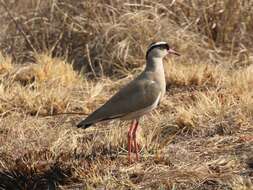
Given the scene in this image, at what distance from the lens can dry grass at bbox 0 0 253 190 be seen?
5844 mm

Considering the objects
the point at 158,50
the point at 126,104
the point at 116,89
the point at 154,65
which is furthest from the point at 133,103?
the point at 116,89

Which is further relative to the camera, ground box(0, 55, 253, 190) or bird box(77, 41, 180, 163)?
bird box(77, 41, 180, 163)

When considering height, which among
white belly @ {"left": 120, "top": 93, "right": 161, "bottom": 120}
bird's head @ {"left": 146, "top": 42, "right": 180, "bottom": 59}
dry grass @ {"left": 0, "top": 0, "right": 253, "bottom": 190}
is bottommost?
dry grass @ {"left": 0, "top": 0, "right": 253, "bottom": 190}

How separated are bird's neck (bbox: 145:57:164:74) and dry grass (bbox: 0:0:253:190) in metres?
0.56

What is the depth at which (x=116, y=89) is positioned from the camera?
8.26 meters

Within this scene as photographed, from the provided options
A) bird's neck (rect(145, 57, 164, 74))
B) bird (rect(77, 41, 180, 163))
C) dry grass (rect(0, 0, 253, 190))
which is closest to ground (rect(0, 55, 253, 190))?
dry grass (rect(0, 0, 253, 190))

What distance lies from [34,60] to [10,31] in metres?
1.02

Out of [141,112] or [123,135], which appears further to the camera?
[123,135]

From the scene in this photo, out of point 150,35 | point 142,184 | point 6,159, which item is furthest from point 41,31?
point 142,184

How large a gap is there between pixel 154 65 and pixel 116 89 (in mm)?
1937

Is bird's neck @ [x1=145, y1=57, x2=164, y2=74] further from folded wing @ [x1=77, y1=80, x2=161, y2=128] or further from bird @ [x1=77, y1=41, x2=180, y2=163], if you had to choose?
folded wing @ [x1=77, y1=80, x2=161, y2=128]

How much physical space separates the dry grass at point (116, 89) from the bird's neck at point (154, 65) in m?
0.56

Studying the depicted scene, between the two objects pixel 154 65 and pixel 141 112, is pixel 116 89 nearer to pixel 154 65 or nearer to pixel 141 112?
pixel 154 65

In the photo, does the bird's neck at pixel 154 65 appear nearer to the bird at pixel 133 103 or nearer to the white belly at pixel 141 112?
the bird at pixel 133 103
